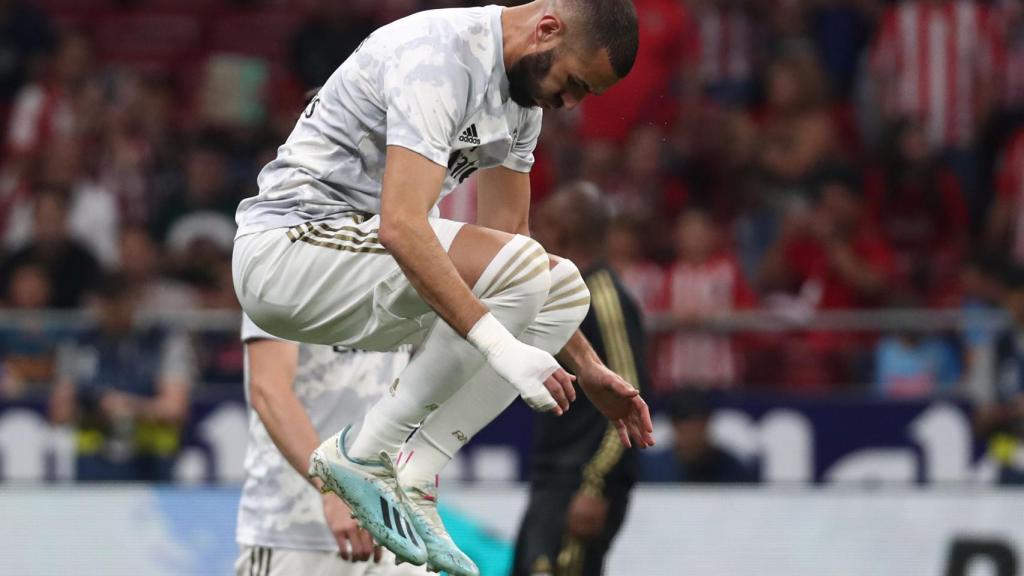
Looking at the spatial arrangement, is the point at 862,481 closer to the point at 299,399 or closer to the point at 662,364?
the point at 662,364

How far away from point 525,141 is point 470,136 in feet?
1.03

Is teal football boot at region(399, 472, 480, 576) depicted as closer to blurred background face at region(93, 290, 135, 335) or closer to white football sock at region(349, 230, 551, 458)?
white football sock at region(349, 230, 551, 458)

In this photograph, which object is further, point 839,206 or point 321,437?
point 839,206

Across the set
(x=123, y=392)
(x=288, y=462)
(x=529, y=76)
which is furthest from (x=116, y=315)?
(x=529, y=76)

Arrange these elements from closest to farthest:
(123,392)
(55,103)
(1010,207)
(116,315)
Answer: (123,392) → (116,315) → (1010,207) → (55,103)

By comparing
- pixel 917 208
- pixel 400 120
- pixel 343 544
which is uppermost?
pixel 400 120

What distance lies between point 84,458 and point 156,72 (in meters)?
5.07

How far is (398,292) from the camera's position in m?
4.18

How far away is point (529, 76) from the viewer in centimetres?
414

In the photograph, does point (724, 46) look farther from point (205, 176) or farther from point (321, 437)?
point (321, 437)

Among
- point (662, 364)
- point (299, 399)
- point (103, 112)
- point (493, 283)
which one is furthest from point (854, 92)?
point (493, 283)

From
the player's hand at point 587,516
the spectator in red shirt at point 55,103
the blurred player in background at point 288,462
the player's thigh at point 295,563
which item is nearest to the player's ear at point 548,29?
the blurred player in background at point 288,462

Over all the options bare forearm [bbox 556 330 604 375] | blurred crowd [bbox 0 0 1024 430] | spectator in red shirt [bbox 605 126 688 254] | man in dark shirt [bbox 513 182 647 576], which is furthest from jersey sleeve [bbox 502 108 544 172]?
spectator in red shirt [bbox 605 126 688 254]

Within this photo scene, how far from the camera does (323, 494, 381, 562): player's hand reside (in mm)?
4836
